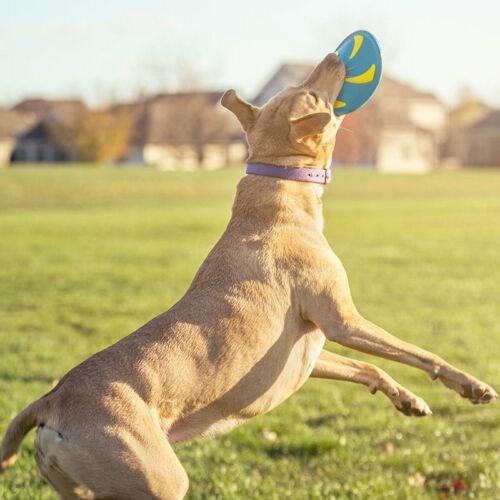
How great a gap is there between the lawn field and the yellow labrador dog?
1.57 metres

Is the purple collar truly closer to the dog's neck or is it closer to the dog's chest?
the dog's neck

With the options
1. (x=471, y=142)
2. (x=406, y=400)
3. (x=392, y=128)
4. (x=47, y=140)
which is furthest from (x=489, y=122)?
(x=406, y=400)

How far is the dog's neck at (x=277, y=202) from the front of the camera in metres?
4.61

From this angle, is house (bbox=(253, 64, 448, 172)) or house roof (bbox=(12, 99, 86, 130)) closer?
house (bbox=(253, 64, 448, 172))

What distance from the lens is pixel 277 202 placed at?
462 centimetres

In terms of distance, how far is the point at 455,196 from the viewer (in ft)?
147

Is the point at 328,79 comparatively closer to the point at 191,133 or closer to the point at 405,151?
the point at 191,133

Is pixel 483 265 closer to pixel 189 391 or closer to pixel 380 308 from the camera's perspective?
pixel 380 308

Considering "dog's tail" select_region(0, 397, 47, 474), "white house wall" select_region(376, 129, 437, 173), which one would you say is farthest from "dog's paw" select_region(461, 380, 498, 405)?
"white house wall" select_region(376, 129, 437, 173)

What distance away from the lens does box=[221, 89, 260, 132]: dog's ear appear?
488 cm

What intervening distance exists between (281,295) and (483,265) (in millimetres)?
14631

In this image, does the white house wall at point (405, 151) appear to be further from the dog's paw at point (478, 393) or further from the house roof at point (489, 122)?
the dog's paw at point (478, 393)

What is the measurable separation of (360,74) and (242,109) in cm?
66

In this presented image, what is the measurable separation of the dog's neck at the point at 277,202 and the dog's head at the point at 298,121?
0.12 metres
